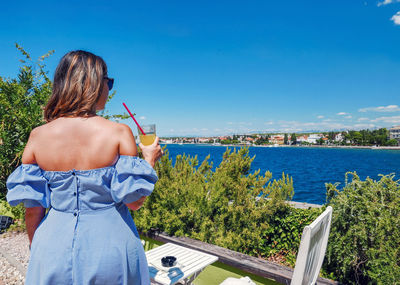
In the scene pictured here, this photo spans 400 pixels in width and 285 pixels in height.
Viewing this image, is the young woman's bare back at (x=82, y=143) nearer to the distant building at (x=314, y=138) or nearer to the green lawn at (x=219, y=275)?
the green lawn at (x=219, y=275)

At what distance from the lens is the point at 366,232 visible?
2518mm

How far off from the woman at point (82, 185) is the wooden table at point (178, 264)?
1.14m

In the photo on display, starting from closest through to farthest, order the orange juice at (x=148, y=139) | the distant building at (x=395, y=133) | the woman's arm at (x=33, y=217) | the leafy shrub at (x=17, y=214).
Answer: the woman's arm at (x=33, y=217)
the orange juice at (x=148, y=139)
the leafy shrub at (x=17, y=214)
the distant building at (x=395, y=133)

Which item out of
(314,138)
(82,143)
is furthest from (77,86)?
(314,138)

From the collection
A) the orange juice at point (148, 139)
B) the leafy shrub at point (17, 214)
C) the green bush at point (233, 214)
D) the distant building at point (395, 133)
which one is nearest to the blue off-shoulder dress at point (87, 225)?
the orange juice at point (148, 139)

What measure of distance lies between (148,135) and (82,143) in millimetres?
555

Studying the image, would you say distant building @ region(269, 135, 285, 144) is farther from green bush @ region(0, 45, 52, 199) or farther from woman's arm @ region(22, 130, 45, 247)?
woman's arm @ region(22, 130, 45, 247)

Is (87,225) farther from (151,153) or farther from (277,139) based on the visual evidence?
(277,139)

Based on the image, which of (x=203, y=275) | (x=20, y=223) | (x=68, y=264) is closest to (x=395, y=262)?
(x=203, y=275)

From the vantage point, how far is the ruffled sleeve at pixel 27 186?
4.07 feet

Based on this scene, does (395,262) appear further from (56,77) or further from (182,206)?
(56,77)

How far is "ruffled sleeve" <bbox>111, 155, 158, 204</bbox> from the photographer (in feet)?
3.84

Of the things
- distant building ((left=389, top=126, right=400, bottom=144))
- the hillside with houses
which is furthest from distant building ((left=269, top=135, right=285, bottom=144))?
distant building ((left=389, top=126, right=400, bottom=144))

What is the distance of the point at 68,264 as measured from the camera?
1.18 m
